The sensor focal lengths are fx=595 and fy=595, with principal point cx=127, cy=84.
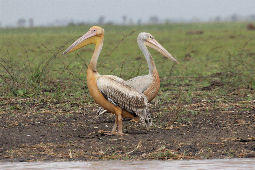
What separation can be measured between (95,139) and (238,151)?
5.84 ft

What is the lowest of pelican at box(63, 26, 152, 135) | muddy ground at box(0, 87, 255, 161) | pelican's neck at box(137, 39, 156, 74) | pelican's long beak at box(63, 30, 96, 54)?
muddy ground at box(0, 87, 255, 161)

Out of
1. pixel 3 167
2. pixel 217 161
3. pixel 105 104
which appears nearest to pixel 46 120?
pixel 105 104

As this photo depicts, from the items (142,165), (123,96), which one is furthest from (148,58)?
(142,165)

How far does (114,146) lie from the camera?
6.96 meters

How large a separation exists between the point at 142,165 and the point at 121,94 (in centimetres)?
168

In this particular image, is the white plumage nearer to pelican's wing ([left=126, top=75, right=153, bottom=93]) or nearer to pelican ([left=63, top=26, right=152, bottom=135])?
pelican ([left=63, top=26, right=152, bottom=135])

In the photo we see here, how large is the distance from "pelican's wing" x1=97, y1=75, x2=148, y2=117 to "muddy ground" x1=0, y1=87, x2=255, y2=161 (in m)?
0.35

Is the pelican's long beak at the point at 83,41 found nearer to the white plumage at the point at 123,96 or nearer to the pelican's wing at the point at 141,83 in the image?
the white plumage at the point at 123,96

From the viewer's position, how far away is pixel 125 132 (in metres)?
7.86

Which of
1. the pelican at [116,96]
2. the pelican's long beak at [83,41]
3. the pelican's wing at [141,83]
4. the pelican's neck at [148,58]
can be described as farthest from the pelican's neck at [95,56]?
the pelican's neck at [148,58]

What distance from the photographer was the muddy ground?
6.62 metres

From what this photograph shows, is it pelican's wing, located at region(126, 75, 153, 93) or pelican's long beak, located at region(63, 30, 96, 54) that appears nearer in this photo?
pelican's long beak, located at region(63, 30, 96, 54)

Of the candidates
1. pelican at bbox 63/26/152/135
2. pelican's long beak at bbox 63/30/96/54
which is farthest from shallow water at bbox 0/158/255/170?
pelican's long beak at bbox 63/30/96/54

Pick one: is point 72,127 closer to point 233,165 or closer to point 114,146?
point 114,146
